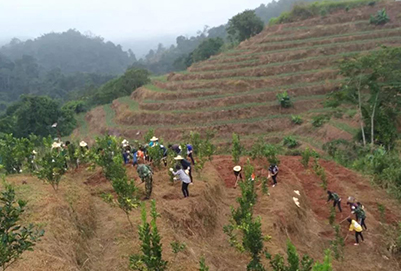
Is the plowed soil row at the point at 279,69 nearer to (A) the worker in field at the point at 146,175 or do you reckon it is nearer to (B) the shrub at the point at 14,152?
(B) the shrub at the point at 14,152

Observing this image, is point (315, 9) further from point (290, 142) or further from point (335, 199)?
point (335, 199)

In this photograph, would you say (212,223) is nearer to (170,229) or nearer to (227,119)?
(170,229)

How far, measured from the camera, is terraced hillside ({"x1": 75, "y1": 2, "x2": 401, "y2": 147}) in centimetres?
3200

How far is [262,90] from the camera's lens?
3616cm

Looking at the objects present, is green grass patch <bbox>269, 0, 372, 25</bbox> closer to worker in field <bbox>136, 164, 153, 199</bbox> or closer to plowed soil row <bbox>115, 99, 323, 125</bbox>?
plowed soil row <bbox>115, 99, 323, 125</bbox>

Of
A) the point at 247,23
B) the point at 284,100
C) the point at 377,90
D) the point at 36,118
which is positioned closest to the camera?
the point at 377,90

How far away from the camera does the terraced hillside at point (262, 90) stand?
32000 millimetres

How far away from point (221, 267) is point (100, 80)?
104 m

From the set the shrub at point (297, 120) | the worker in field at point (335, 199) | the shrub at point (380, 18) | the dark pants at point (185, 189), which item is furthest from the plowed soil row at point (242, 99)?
the dark pants at point (185, 189)

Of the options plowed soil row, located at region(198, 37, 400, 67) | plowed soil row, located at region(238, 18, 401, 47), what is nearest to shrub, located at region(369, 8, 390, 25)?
plowed soil row, located at region(238, 18, 401, 47)

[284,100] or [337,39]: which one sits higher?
[337,39]

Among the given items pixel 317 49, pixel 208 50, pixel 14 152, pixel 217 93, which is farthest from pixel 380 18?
pixel 14 152

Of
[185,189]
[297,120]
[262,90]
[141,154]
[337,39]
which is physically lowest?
[297,120]

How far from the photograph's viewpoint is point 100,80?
104 m
